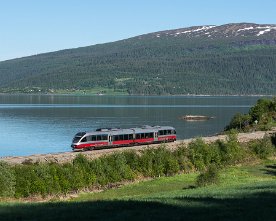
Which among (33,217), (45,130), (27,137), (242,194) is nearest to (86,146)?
(242,194)

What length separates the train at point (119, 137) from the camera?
174 ft

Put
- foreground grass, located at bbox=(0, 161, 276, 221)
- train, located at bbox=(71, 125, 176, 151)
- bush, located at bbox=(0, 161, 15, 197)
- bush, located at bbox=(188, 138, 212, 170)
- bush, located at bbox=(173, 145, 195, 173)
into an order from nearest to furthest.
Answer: foreground grass, located at bbox=(0, 161, 276, 221), bush, located at bbox=(0, 161, 15, 197), train, located at bbox=(71, 125, 176, 151), bush, located at bbox=(173, 145, 195, 173), bush, located at bbox=(188, 138, 212, 170)

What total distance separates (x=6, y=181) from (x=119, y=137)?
68.5ft

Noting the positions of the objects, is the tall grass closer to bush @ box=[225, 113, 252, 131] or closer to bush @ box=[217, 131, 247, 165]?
bush @ box=[217, 131, 247, 165]

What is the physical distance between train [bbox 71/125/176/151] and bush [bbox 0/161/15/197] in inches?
555

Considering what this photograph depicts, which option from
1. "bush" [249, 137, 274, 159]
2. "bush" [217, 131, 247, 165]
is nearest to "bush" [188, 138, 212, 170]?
"bush" [217, 131, 247, 165]

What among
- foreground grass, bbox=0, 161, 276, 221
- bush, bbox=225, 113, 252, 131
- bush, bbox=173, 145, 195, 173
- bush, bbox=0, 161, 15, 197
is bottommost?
bush, bbox=225, 113, 252, 131

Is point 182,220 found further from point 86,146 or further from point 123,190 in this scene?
point 86,146

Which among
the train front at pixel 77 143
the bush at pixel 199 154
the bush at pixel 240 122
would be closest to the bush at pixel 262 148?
the bush at pixel 199 154

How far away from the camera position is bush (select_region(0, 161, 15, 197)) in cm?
3712

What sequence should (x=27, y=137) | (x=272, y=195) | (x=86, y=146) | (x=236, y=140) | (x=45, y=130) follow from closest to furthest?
(x=272, y=195) → (x=86, y=146) → (x=236, y=140) → (x=27, y=137) → (x=45, y=130)

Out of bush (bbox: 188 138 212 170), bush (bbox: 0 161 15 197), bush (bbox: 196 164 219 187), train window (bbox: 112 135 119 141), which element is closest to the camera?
bush (bbox: 0 161 15 197)

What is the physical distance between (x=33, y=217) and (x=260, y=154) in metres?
47.1

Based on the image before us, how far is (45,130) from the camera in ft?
387
